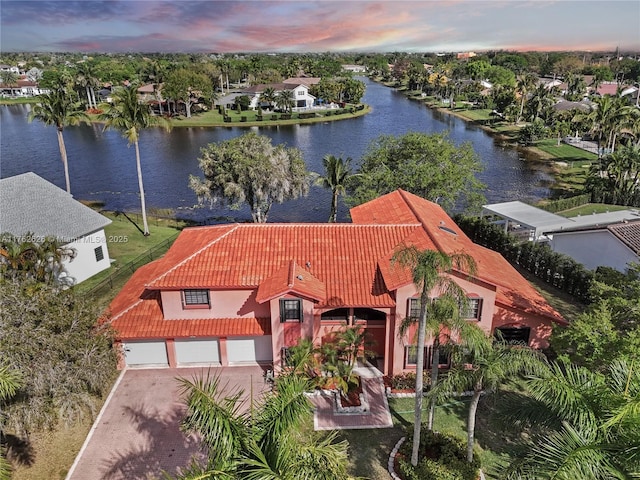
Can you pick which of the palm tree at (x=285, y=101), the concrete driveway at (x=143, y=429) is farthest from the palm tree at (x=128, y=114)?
the palm tree at (x=285, y=101)

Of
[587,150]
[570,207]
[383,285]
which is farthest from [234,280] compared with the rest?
[587,150]

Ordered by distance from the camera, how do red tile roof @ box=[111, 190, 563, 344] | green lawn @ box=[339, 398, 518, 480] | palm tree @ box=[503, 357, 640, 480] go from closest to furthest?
palm tree @ box=[503, 357, 640, 480], green lawn @ box=[339, 398, 518, 480], red tile roof @ box=[111, 190, 563, 344]

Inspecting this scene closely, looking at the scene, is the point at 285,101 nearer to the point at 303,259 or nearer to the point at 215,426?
the point at 303,259

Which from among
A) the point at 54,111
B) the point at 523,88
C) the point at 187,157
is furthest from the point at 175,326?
the point at 523,88

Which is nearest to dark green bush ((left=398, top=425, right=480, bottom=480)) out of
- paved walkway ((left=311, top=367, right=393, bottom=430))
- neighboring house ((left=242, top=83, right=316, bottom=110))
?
paved walkway ((left=311, top=367, right=393, bottom=430))

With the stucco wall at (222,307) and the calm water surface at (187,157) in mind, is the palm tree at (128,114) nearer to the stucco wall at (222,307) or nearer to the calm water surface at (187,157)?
the calm water surface at (187,157)

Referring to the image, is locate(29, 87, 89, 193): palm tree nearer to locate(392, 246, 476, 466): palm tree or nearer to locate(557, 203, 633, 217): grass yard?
locate(392, 246, 476, 466): palm tree
